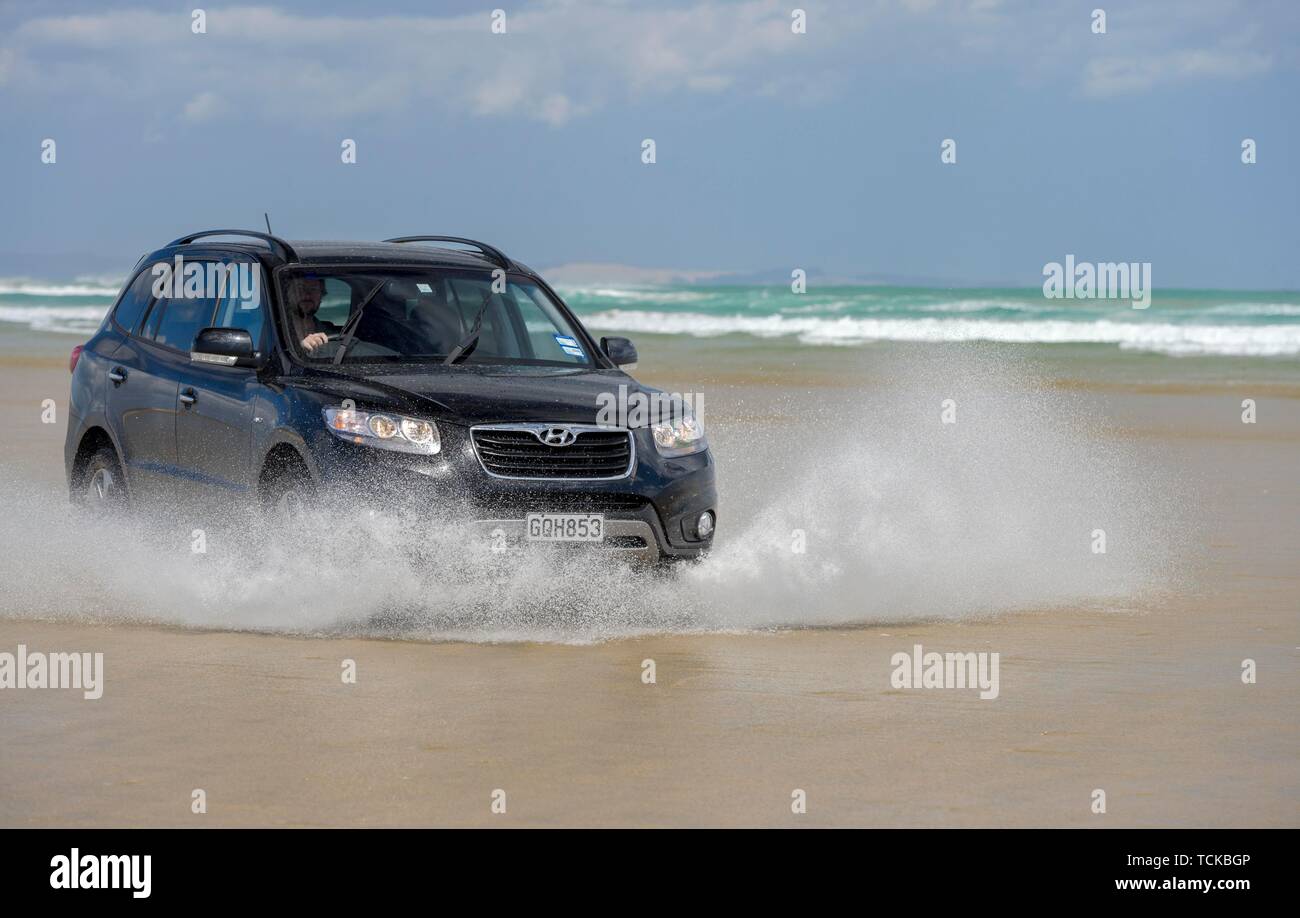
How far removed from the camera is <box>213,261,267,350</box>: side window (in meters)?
9.55

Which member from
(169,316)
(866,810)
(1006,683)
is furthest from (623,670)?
(169,316)

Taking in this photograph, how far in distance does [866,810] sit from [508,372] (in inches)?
159

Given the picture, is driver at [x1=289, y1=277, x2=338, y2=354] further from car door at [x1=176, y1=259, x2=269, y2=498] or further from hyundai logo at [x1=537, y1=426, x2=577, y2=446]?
hyundai logo at [x1=537, y1=426, x2=577, y2=446]

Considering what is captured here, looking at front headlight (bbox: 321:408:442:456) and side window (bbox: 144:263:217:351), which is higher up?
side window (bbox: 144:263:217:351)

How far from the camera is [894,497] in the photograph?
39.8ft

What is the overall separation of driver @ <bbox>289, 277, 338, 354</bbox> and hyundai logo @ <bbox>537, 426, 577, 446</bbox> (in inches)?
54.9

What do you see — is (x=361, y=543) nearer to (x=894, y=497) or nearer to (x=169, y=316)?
(x=169, y=316)

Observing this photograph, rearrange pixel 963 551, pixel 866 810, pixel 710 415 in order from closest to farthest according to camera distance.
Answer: pixel 866 810
pixel 963 551
pixel 710 415

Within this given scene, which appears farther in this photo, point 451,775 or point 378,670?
point 378,670

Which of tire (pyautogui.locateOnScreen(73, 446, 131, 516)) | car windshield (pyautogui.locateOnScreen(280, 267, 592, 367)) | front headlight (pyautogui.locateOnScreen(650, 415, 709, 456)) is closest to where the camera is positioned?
front headlight (pyautogui.locateOnScreen(650, 415, 709, 456))

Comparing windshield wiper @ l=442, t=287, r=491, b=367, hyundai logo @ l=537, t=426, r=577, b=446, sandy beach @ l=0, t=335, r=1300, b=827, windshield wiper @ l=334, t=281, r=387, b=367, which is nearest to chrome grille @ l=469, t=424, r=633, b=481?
hyundai logo @ l=537, t=426, r=577, b=446

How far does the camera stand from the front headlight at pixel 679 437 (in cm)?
900

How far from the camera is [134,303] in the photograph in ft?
34.9

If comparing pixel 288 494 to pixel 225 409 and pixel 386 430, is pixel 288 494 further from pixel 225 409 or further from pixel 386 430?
pixel 225 409
